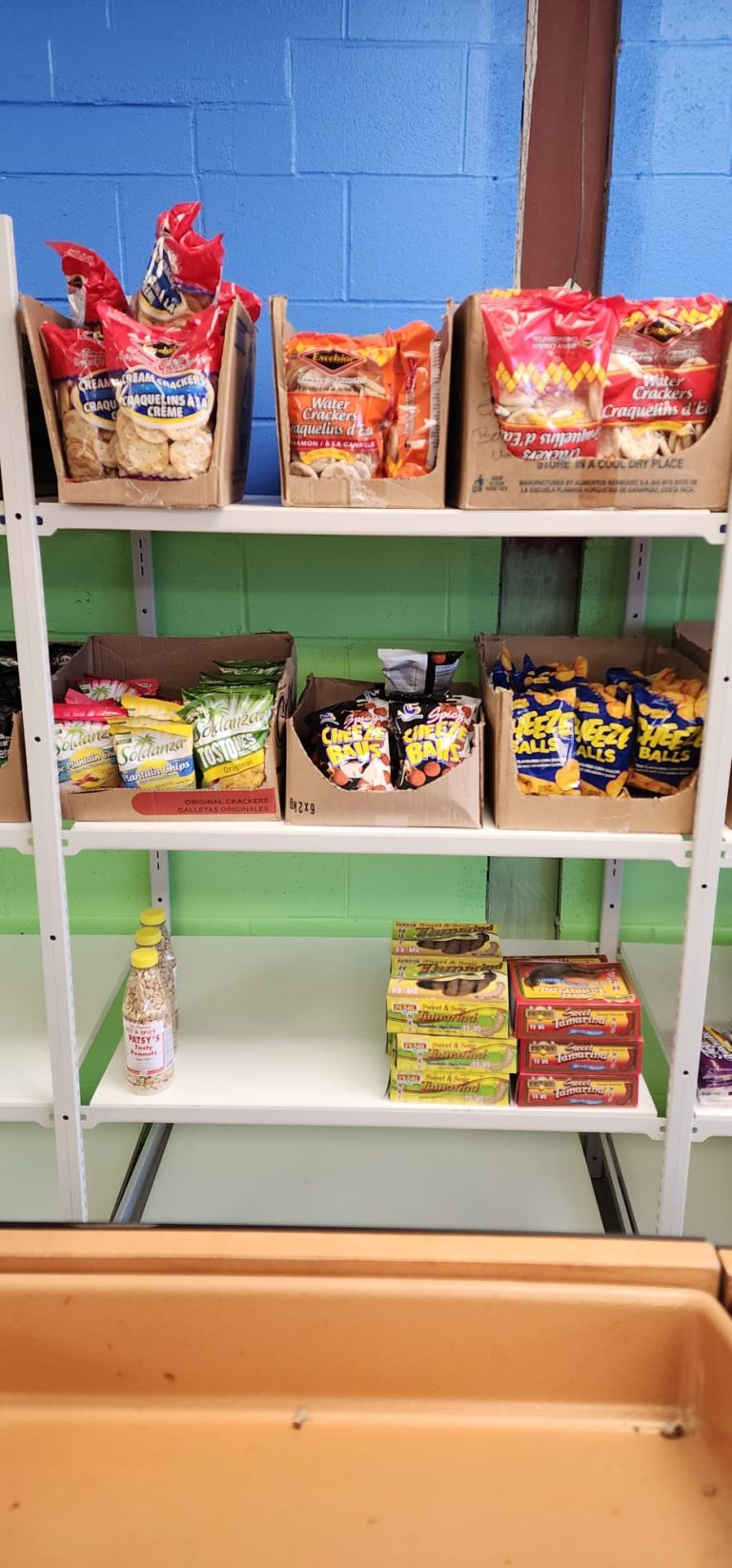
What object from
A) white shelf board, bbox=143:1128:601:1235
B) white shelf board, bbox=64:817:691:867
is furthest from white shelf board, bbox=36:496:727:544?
white shelf board, bbox=143:1128:601:1235

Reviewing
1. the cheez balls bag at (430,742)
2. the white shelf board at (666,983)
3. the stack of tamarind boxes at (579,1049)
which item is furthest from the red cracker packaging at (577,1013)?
the cheez balls bag at (430,742)

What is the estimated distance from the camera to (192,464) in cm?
142

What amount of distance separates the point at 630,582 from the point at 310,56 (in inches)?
43.6

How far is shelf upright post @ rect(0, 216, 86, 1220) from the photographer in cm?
143

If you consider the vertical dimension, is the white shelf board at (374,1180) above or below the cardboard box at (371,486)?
below

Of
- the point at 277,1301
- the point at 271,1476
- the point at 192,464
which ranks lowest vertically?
the point at 271,1476

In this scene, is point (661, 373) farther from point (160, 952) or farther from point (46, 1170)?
point (46, 1170)

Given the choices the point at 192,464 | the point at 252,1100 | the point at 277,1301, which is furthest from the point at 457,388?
the point at 277,1301

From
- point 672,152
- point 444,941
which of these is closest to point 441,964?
point 444,941

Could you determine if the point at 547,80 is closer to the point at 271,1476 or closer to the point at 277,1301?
the point at 277,1301

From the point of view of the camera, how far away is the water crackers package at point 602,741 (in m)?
1.62

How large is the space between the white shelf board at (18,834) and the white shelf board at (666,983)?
1.13 meters

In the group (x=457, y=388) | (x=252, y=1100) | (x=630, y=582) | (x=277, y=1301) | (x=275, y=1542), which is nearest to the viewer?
(x=275, y=1542)

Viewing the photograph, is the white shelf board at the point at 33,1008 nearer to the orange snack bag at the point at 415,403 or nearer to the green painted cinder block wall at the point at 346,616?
the green painted cinder block wall at the point at 346,616
